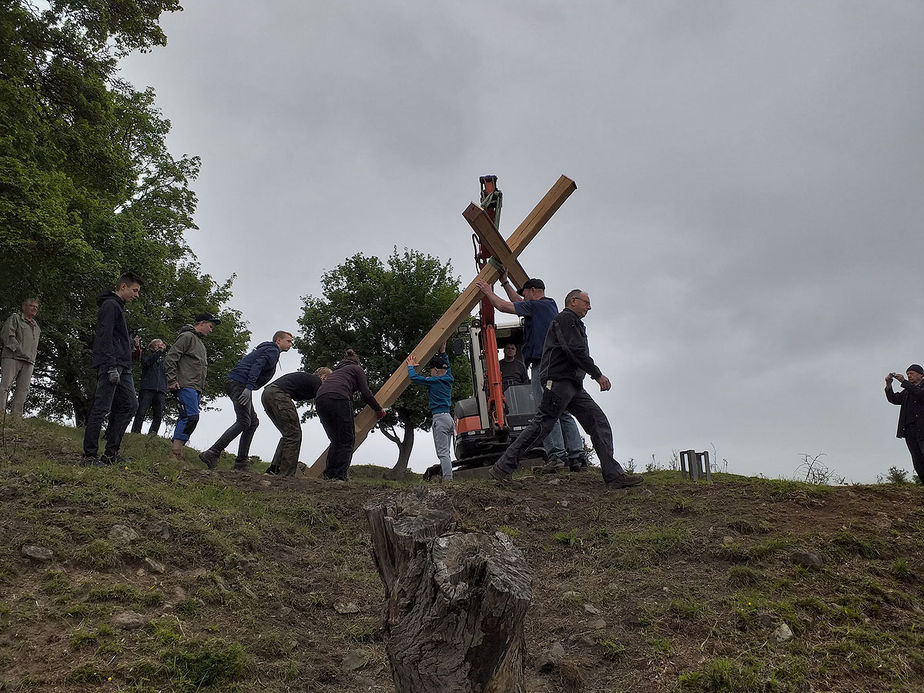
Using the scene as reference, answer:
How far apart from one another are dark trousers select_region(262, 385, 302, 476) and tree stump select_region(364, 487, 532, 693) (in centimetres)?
654

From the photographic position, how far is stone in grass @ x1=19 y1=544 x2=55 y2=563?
4957mm

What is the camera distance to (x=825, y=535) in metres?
5.64

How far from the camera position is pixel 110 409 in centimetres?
745

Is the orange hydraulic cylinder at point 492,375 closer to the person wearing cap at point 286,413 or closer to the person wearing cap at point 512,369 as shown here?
the person wearing cap at point 512,369

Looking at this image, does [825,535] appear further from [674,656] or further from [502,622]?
[502,622]

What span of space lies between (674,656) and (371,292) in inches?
862

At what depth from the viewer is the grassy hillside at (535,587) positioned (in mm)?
4145

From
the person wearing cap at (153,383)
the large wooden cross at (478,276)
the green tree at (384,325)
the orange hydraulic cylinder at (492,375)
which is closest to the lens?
the large wooden cross at (478,276)

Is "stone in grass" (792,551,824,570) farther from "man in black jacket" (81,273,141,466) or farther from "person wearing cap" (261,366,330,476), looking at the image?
"man in black jacket" (81,273,141,466)

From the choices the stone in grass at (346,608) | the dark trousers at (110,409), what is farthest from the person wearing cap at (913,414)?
the dark trousers at (110,409)

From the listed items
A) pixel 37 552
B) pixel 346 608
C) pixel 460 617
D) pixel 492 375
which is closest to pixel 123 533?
pixel 37 552

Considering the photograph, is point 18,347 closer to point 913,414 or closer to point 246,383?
point 246,383

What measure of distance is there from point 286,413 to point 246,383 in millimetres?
657

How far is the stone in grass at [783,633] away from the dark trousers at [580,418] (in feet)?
10.1
